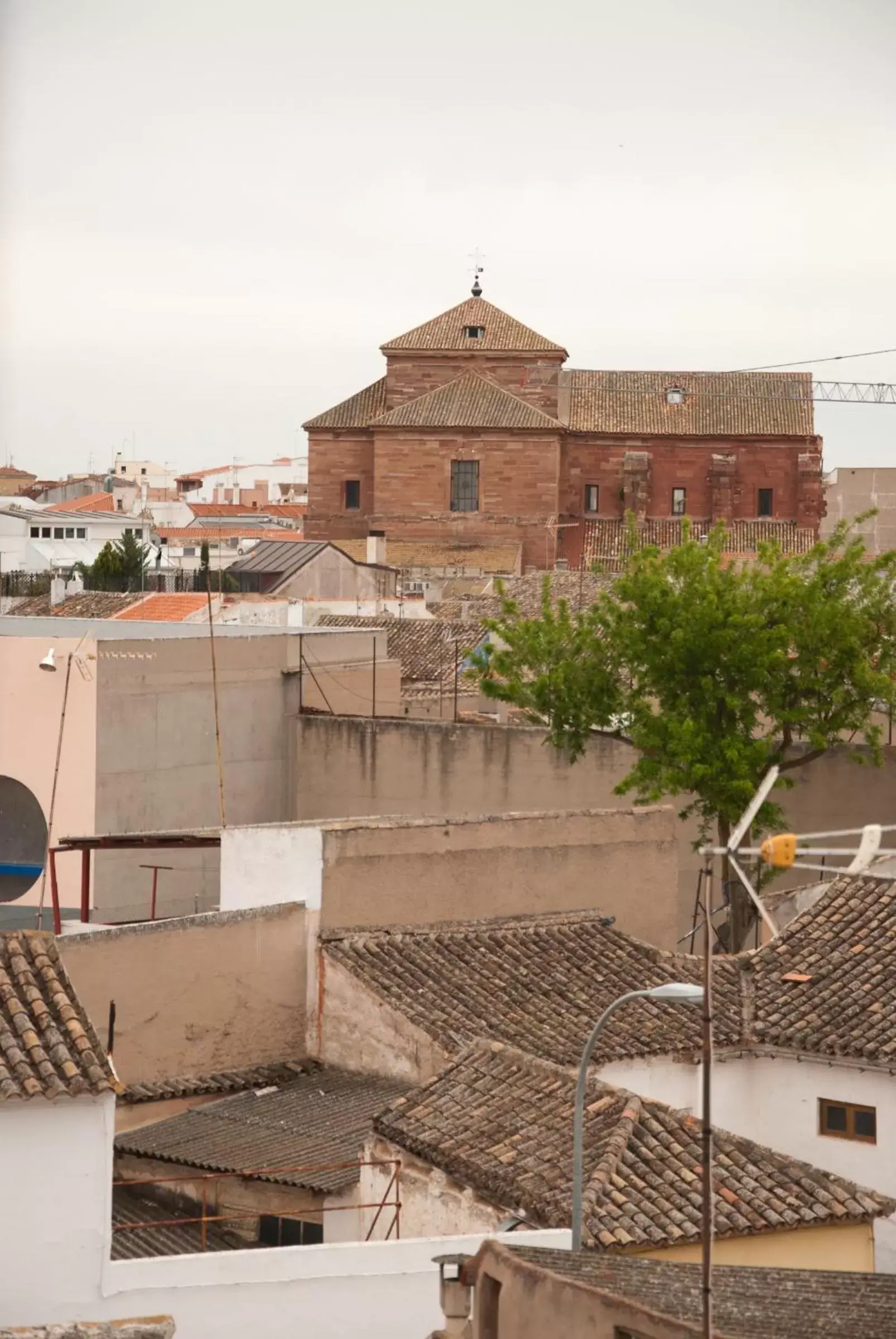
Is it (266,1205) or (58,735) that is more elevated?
(58,735)

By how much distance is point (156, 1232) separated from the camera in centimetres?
1202

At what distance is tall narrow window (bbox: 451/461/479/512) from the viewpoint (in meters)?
56.3

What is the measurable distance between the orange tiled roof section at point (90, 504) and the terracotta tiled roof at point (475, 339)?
1549cm

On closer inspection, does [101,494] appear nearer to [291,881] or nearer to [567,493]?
[567,493]

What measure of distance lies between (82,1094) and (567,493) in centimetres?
5007

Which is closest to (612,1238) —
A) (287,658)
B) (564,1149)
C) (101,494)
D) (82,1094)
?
(564,1149)

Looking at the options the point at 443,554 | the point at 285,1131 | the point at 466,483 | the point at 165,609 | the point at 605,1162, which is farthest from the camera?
the point at 466,483

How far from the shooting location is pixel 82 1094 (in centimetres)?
932

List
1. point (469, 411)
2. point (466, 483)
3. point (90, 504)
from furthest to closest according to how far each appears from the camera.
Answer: point (90, 504) < point (469, 411) < point (466, 483)

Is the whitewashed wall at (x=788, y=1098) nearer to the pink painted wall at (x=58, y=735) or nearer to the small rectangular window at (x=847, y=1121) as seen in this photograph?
the small rectangular window at (x=847, y=1121)

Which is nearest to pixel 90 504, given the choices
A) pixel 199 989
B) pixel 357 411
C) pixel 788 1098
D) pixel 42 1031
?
pixel 357 411

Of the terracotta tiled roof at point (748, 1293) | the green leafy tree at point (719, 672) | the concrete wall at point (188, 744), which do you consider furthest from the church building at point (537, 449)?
the terracotta tiled roof at point (748, 1293)

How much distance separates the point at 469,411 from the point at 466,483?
6.73ft

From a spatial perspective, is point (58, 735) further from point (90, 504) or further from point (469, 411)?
point (90, 504)
